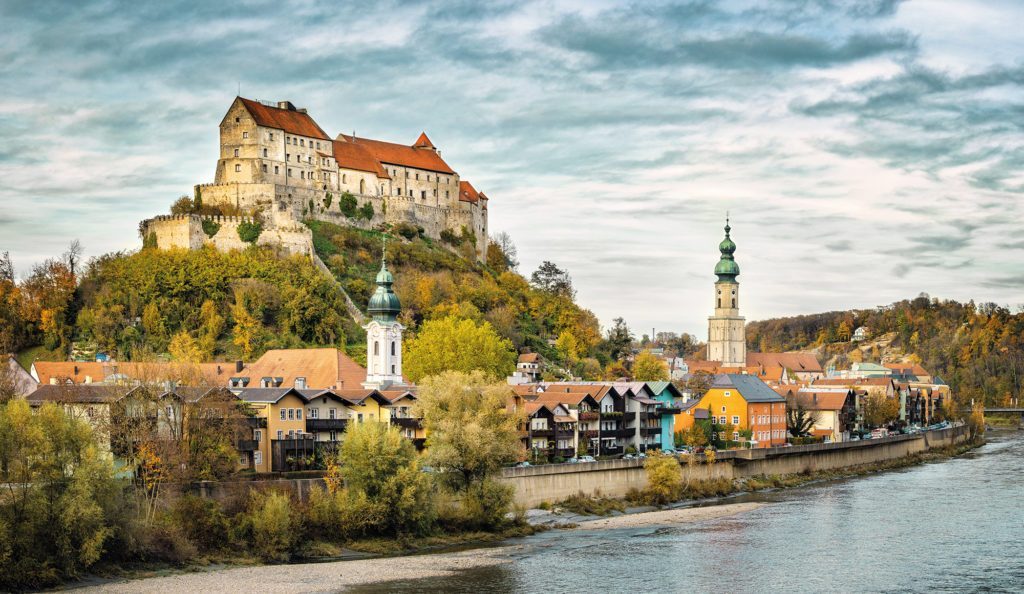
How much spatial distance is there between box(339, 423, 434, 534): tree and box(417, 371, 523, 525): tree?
318cm

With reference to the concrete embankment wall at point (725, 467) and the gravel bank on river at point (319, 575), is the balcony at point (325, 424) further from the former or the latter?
the gravel bank on river at point (319, 575)

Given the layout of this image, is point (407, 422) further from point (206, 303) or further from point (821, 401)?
point (821, 401)

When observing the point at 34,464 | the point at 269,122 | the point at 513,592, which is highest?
the point at 269,122

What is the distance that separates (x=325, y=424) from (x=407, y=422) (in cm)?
442

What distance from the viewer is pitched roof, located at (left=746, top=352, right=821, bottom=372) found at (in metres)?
147

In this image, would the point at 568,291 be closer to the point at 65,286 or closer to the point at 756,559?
the point at 65,286

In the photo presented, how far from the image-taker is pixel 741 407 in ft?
272

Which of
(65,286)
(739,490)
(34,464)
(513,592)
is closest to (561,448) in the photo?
(739,490)

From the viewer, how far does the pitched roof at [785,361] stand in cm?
14696

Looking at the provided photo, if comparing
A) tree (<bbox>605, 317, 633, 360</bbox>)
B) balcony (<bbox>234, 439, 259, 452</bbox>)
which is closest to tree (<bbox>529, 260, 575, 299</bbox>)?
tree (<bbox>605, 317, 633, 360</bbox>)

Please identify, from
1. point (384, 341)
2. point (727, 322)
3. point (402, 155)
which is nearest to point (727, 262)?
point (727, 322)

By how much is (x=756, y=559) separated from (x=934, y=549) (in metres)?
7.49

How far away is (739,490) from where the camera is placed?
69438 millimetres

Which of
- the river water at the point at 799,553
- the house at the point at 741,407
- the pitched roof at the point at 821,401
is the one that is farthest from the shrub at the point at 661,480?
the pitched roof at the point at 821,401
